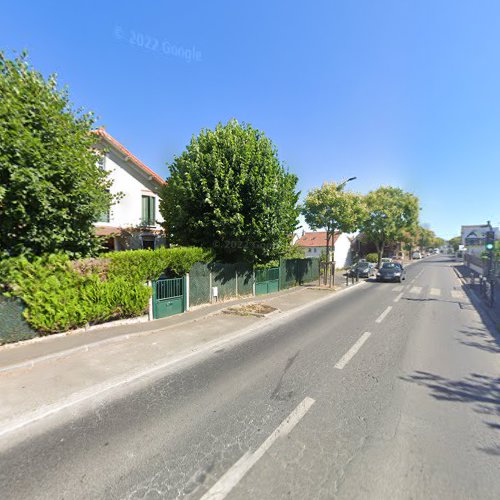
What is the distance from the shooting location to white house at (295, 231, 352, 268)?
4103 cm

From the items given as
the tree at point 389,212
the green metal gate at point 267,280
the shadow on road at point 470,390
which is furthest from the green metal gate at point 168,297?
the tree at point 389,212

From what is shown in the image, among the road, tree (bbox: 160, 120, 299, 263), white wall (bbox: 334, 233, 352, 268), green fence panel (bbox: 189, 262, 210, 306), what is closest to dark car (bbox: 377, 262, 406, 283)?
tree (bbox: 160, 120, 299, 263)

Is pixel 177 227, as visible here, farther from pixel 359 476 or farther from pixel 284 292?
pixel 359 476

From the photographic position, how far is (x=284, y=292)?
618 inches

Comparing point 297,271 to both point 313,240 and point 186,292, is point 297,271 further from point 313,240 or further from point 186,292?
point 313,240

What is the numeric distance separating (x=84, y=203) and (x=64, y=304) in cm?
300

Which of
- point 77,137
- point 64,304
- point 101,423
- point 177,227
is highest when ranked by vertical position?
point 77,137

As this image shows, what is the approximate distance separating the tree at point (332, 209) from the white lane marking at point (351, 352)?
34.4 ft

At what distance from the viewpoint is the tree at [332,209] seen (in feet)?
54.5

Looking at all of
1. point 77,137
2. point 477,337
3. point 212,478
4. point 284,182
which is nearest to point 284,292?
point 284,182

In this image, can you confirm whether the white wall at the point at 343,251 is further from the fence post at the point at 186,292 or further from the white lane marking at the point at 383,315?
the fence post at the point at 186,292

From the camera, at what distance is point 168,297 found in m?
9.49

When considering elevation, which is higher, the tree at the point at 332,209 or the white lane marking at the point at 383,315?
the tree at the point at 332,209

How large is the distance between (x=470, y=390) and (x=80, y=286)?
29.0ft
